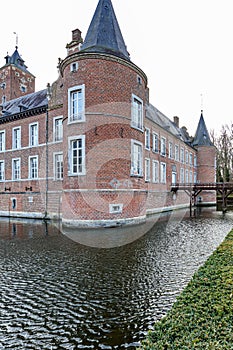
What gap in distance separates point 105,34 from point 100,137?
589 cm

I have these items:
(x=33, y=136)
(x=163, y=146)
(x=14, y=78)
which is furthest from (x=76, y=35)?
(x=14, y=78)

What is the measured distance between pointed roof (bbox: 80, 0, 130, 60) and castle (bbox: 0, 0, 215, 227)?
2.2 inches

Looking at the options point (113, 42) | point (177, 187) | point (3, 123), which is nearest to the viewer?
point (113, 42)

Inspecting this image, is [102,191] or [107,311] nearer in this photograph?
[107,311]

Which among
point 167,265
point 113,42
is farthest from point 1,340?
point 113,42

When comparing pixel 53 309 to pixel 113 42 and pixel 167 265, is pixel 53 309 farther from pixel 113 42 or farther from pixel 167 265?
pixel 113 42

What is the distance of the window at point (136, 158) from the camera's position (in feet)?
44.2

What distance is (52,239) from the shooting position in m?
9.47

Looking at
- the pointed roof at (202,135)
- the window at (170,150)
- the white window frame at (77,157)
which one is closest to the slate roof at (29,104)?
the white window frame at (77,157)

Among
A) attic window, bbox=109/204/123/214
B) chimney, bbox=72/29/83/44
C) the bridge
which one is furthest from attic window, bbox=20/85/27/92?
attic window, bbox=109/204/123/214

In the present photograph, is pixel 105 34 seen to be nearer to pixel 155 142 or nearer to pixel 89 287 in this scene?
pixel 155 142

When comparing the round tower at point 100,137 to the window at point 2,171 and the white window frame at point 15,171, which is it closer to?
the white window frame at point 15,171

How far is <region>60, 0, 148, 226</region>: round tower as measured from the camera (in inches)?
484

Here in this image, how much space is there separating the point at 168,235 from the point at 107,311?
6666 millimetres
